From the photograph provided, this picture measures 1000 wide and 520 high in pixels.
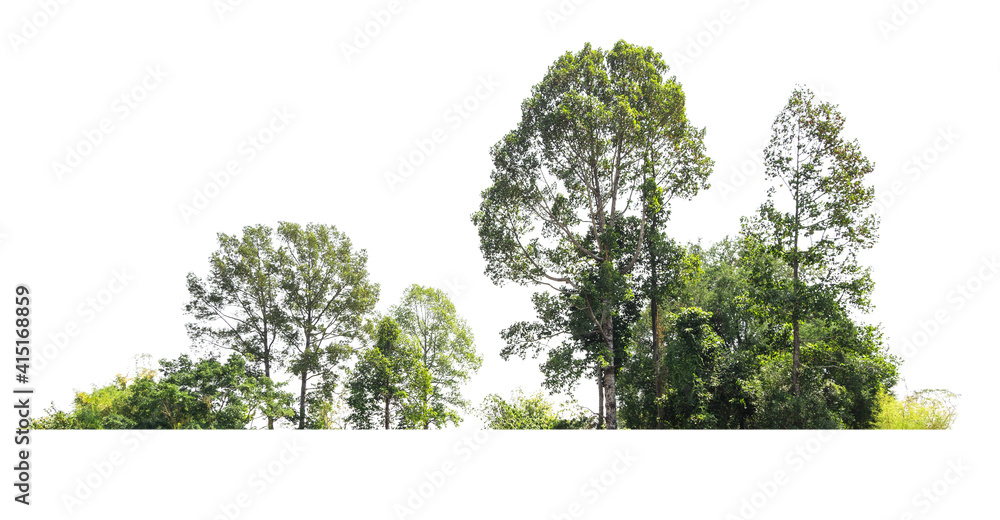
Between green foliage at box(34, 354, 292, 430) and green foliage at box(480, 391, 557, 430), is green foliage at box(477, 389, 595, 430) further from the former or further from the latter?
green foliage at box(34, 354, 292, 430)

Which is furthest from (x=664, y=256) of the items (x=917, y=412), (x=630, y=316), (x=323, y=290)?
(x=323, y=290)

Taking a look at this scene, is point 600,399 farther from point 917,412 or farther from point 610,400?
point 917,412

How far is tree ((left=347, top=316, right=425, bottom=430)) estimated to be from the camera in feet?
54.1

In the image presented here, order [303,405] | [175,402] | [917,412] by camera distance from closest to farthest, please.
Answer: [917,412], [175,402], [303,405]

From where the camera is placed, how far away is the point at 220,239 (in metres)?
18.6

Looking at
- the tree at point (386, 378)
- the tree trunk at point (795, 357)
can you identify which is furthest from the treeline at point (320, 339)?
the tree trunk at point (795, 357)

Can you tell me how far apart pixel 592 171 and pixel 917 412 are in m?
8.79

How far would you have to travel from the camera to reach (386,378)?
54.0 feet

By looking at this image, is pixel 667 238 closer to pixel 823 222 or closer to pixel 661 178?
pixel 661 178

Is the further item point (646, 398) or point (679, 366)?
point (646, 398)

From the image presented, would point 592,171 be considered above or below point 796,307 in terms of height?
above

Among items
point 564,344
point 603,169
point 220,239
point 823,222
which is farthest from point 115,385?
point 823,222

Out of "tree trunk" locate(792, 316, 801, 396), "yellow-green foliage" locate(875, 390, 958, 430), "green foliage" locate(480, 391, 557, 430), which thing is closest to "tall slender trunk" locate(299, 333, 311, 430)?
"green foliage" locate(480, 391, 557, 430)

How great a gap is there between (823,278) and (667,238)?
352 centimetres
